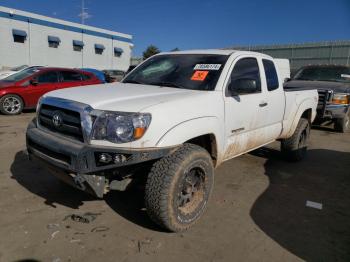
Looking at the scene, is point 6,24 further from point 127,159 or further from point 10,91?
point 127,159

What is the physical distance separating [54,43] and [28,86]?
73.6 feet

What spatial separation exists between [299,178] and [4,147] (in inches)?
204

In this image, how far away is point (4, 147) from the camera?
234 inches

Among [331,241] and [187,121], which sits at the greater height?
[187,121]

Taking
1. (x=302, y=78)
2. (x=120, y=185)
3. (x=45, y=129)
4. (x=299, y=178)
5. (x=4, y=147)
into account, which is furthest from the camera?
(x=302, y=78)

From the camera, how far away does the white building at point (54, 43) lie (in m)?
26.4

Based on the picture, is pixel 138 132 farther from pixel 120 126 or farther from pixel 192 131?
pixel 192 131

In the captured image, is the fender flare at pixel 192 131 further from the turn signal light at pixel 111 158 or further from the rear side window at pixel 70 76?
the rear side window at pixel 70 76

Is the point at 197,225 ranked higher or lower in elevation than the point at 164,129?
lower

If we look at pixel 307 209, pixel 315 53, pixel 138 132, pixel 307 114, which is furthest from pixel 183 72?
pixel 315 53

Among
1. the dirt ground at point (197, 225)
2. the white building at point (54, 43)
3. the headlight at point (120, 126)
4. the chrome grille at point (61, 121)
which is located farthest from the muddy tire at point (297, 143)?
the white building at point (54, 43)

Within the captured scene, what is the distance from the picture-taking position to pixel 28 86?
984cm

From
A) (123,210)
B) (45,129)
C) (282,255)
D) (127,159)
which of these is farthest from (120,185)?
(282,255)

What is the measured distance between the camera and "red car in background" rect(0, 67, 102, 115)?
9.55 m
